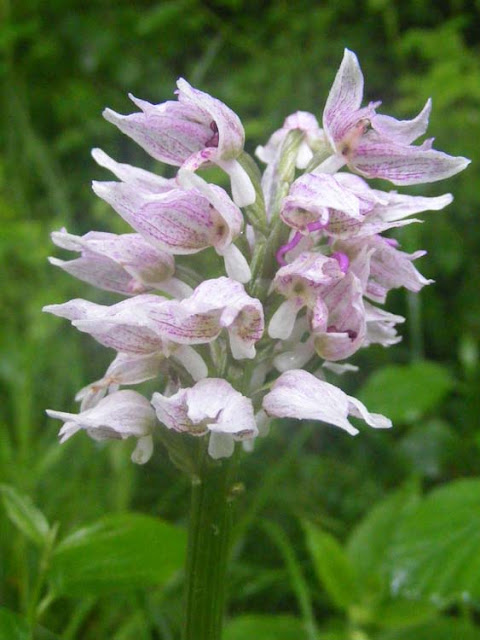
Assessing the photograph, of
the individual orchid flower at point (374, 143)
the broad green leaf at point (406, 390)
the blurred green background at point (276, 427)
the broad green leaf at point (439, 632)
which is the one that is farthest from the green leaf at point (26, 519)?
the broad green leaf at point (406, 390)

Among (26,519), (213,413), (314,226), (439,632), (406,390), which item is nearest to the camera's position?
(213,413)

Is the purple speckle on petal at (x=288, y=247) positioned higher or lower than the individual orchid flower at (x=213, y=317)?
higher

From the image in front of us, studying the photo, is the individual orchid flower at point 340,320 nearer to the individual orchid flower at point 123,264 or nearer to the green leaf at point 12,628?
the individual orchid flower at point 123,264

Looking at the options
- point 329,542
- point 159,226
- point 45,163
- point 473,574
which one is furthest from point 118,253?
point 45,163

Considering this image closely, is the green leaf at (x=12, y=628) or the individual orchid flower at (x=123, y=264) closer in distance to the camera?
the green leaf at (x=12, y=628)

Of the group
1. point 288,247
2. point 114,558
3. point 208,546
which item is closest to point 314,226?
point 288,247

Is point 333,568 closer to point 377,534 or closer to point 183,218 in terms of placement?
point 377,534

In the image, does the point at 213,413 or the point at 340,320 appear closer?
the point at 213,413

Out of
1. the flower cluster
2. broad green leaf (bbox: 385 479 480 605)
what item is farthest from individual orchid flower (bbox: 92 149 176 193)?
broad green leaf (bbox: 385 479 480 605)
